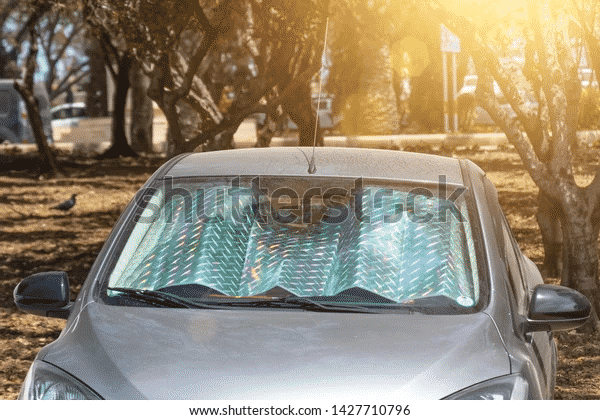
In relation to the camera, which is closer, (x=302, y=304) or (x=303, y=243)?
(x=302, y=304)

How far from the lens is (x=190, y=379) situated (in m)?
3.04

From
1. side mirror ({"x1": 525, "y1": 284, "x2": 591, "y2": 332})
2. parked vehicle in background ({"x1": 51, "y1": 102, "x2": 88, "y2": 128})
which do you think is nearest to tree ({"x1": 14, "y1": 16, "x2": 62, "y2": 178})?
side mirror ({"x1": 525, "y1": 284, "x2": 591, "y2": 332})

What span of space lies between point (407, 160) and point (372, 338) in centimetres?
130

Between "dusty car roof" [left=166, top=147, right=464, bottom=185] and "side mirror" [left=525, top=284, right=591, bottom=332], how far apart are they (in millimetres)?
696

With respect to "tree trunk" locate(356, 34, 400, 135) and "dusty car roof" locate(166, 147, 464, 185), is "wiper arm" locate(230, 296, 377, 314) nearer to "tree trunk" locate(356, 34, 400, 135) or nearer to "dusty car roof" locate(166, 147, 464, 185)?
"dusty car roof" locate(166, 147, 464, 185)

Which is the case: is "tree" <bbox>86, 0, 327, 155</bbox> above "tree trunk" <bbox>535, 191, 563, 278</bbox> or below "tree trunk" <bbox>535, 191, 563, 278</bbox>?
above

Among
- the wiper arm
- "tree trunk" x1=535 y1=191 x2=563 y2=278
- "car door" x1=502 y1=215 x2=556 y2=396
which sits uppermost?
the wiper arm

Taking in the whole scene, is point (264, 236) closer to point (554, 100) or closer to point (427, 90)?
point (554, 100)

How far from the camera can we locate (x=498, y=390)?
121 inches

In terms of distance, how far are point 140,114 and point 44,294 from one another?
65.9ft

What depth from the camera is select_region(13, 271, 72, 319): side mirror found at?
3.86 metres

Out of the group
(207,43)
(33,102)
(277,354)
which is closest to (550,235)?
(207,43)

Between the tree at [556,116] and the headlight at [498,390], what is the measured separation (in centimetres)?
422

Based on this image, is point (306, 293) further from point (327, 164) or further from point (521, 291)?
point (521, 291)
